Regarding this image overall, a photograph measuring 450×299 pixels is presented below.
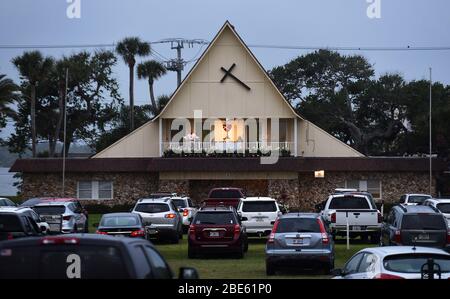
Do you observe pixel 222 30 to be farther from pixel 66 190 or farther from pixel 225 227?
pixel 225 227

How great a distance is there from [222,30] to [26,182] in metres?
15.7

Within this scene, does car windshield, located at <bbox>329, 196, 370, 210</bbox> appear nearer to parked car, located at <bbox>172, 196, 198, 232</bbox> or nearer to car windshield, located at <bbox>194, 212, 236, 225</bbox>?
car windshield, located at <bbox>194, 212, 236, 225</bbox>

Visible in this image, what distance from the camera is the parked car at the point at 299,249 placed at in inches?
985

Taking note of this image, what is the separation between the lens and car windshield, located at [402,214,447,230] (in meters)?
28.6

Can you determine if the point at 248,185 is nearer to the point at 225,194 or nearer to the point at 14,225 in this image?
the point at 225,194

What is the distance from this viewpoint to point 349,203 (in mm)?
37438

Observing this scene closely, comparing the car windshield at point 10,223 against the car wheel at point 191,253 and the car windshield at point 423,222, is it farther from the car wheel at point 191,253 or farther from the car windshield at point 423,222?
the car windshield at point 423,222

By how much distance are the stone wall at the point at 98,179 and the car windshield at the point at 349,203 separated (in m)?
28.1

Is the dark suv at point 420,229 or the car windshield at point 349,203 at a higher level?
the car windshield at point 349,203

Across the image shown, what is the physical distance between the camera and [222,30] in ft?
214

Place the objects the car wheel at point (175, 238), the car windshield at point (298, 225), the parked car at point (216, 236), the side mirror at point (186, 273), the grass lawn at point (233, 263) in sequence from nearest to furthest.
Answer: the side mirror at point (186, 273), the grass lawn at point (233, 263), the car windshield at point (298, 225), the parked car at point (216, 236), the car wheel at point (175, 238)

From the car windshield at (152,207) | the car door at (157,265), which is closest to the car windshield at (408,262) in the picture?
the car door at (157,265)
